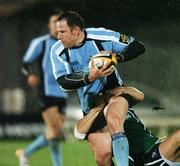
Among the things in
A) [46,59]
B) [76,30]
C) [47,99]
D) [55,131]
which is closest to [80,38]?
[76,30]

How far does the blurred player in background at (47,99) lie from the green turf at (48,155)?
0.96 feet

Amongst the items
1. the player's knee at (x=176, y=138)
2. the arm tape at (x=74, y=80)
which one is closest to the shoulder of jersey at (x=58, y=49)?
the arm tape at (x=74, y=80)

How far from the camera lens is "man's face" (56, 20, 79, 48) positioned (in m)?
7.02

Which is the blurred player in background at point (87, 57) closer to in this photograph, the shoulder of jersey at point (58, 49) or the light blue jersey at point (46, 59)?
the shoulder of jersey at point (58, 49)

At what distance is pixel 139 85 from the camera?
1391 cm

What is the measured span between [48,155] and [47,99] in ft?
4.78

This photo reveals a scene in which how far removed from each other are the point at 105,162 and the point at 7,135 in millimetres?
7769

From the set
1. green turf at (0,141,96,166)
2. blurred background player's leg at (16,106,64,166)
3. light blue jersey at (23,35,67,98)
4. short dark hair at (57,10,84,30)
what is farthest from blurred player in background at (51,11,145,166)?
light blue jersey at (23,35,67,98)

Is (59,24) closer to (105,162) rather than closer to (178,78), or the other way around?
(105,162)

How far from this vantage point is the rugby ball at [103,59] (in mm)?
6660

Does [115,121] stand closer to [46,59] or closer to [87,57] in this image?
[87,57]

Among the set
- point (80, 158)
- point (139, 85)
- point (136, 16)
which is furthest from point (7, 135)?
point (136, 16)

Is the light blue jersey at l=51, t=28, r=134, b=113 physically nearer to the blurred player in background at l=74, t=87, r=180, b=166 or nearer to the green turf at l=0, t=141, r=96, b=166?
the blurred player in background at l=74, t=87, r=180, b=166

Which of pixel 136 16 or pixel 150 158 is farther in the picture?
pixel 136 16
